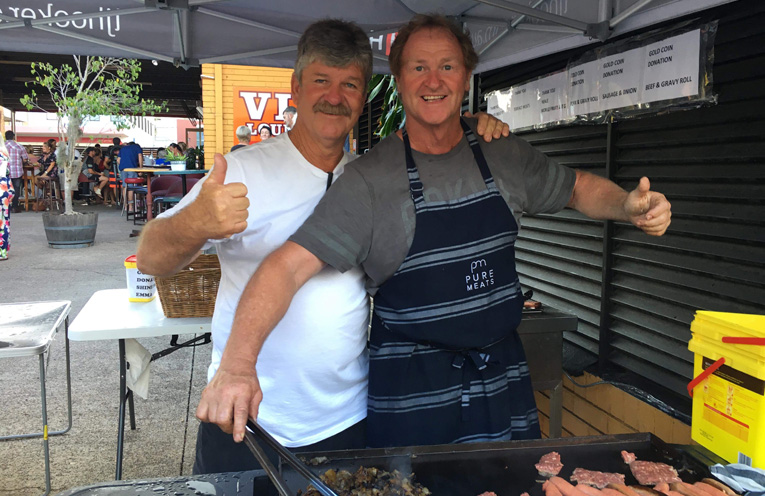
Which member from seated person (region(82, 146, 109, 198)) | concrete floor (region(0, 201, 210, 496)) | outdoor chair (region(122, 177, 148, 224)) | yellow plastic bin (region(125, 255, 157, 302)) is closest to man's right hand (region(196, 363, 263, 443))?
yellow plastic bin (region(125, 255, 157, 302))

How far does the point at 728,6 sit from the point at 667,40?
0.26 metres

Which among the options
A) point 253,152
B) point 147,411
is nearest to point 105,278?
point 147,411

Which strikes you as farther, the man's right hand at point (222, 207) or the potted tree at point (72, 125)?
the potted tree at point (72, 125)

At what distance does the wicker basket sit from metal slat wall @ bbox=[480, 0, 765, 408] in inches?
83.0

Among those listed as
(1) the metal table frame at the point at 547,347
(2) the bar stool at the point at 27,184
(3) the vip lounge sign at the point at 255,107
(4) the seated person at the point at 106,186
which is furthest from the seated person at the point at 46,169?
(1) the metal table frame at the point at 547,347

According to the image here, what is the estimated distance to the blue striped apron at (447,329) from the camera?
1.93 metres

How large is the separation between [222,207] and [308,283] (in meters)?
0.53

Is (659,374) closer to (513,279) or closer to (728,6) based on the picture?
(513,279)

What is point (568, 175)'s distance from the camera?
223cm

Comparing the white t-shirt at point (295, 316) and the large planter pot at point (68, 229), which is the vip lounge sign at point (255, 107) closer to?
the large planter pot at point (68, 229)

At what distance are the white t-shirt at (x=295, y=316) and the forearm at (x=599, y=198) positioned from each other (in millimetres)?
881

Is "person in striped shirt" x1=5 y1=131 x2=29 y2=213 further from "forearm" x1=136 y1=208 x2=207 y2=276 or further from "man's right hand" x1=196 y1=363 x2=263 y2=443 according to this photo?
"man's right hand" x1=196 y1=363 x2=263 y2=443

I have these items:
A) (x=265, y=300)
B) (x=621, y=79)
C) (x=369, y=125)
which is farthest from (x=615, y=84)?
(x=369, y=125)

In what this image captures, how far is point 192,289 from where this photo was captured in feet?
9.95
